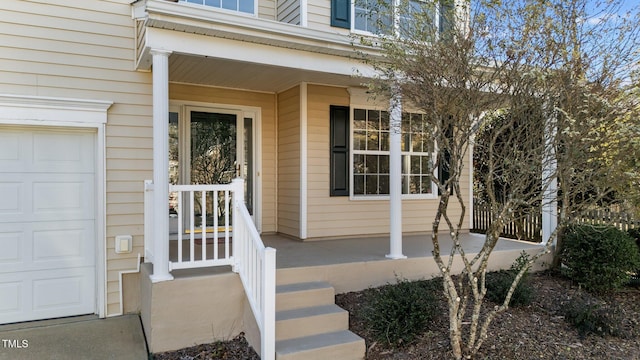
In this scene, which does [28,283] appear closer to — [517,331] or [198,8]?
[198,8]

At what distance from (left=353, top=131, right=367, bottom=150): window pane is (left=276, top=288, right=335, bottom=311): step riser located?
2984mm

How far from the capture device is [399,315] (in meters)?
3.62

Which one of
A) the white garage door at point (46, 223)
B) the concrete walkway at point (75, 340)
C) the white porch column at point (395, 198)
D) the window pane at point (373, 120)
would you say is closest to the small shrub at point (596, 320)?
the white porch column at point (395, 198)

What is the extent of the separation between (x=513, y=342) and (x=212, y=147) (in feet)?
15.0

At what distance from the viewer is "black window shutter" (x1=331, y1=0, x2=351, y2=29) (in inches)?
237

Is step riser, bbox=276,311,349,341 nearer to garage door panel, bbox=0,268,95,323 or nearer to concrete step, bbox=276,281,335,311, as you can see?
concrete step, bbox=276,281,335,311

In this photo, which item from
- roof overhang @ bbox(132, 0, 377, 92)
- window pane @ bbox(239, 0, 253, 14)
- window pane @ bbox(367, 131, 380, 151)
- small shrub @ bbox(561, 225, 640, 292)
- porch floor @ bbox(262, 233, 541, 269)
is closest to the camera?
roof overhang @ bbox(132, 0, 377, 92)

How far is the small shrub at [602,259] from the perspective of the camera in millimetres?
4879

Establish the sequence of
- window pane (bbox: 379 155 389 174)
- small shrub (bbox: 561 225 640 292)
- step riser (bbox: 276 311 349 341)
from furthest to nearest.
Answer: window pane (bbox: 379 155 389 174), small shrub (bbox: 561 225 640 292), step riser (bbox: 276 311 349 341)

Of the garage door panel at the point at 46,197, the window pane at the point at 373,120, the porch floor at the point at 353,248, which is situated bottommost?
the porch floor at the point at 353,248

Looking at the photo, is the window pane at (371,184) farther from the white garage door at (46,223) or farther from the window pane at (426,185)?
the white garage door at (46,223)

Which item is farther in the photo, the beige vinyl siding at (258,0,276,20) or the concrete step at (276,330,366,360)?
the beige vinyl siding at (258,0,276,20)

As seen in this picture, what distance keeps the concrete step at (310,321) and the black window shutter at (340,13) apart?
4051 millimetres

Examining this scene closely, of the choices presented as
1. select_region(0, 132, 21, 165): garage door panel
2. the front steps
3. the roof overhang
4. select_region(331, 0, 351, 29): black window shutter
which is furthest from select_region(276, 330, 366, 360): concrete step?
select_region(331, 0, 351, 29): black window shutter
